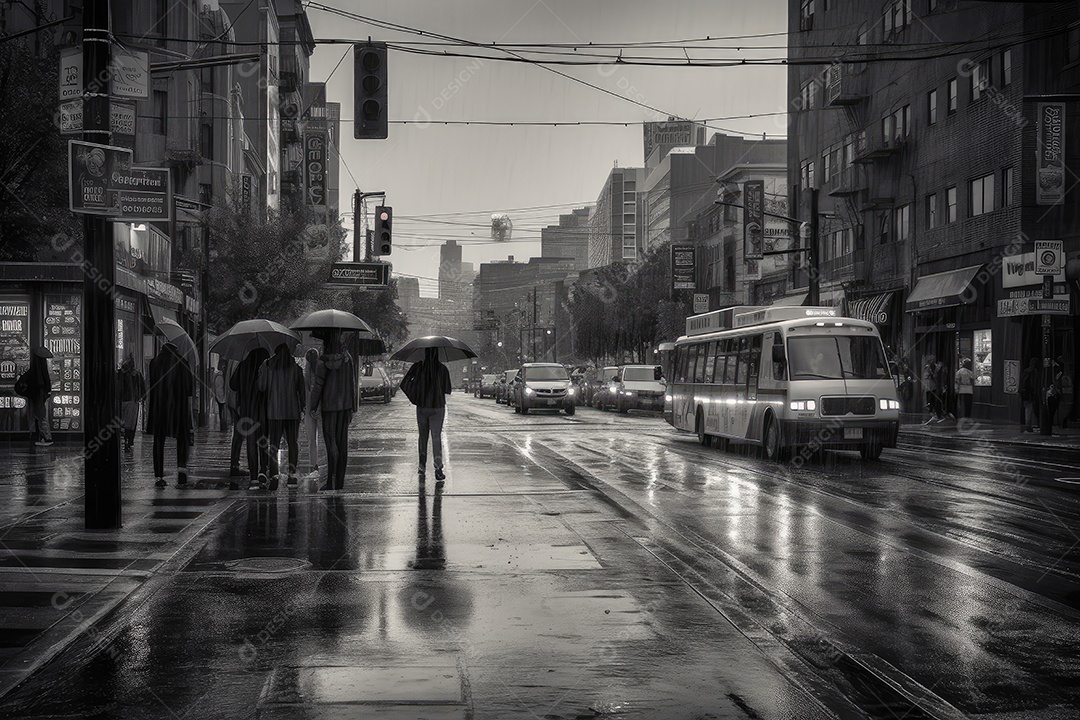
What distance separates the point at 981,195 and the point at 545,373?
17.1 metres

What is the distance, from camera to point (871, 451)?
21.1 meters

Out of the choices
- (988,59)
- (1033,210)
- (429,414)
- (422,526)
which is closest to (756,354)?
(429,414)

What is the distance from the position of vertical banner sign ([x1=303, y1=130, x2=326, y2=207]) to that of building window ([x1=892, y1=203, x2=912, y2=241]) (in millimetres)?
37940

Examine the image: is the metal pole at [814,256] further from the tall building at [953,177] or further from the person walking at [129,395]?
the person walking at [129,395]

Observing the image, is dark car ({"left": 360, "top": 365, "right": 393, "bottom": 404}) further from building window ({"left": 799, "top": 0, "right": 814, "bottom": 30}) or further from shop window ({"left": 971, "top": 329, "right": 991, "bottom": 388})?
shop window ({"left": 971, "top": 329, "right": 991, "bottom": 388})

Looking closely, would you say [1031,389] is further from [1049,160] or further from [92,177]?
[92,177]

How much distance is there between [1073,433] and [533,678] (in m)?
27.4

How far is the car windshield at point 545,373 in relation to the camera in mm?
45812

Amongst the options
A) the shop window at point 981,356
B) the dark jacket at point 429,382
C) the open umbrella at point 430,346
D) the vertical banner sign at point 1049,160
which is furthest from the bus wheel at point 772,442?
the shop window at point 981,356

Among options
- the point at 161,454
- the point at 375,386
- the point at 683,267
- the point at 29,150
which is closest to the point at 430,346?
the point at 161,454

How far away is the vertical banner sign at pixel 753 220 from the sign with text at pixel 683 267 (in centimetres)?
976

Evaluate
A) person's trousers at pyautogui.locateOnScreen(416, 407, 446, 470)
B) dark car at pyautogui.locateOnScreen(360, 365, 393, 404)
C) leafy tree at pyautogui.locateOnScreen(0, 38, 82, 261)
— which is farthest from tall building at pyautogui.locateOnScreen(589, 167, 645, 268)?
person's trousers at pyautogui.locateOnScreen(416, 407, 446, 470)

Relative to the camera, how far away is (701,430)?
26438 mm

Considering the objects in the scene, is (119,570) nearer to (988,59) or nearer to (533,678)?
(533,678)
